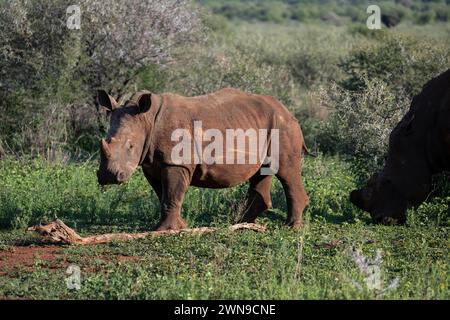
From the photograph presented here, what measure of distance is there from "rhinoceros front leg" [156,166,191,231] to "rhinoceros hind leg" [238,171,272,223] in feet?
4.24

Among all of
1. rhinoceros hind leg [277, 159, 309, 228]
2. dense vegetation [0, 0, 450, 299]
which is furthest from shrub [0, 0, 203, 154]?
rhinoceros hind leg [277, 159, 309, 228]

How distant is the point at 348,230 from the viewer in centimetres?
1045

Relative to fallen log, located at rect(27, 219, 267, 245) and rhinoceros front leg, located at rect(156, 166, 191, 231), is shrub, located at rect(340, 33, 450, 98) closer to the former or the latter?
rhinoceros front leg, located at rect(156, 166, 191, 231)

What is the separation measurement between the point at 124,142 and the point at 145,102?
51 cm

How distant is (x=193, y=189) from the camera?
12406 mm

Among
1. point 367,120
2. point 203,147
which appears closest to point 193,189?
point 203,147

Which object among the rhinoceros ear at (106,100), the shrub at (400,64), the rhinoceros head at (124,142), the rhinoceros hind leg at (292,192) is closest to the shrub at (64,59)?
the shrub at (400,64)

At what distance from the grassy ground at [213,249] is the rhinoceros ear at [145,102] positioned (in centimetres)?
149

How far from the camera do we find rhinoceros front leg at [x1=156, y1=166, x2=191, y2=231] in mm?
10133

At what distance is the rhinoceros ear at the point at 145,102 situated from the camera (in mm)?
9984

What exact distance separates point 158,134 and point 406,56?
9422mm

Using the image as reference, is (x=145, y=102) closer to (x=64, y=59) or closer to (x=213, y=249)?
(x=213, y=249)

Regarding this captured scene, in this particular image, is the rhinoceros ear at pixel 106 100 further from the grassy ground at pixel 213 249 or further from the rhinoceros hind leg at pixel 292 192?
the rhinoceros hind leg at pixel 292 192
